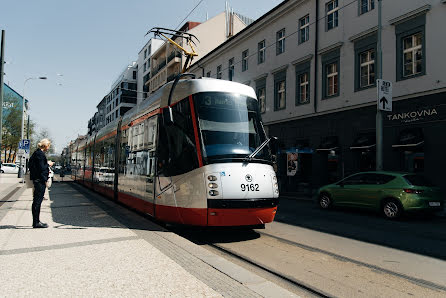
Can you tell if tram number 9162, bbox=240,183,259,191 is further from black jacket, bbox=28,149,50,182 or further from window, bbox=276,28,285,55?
window, bbox=276,28,285,55

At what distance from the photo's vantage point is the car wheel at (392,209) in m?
11.2

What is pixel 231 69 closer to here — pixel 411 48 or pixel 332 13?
pixel 332 13

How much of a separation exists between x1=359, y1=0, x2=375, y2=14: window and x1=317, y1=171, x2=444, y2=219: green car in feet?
34.0

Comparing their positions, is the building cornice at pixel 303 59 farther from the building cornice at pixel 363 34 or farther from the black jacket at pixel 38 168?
the black jacket at pixel 38 168

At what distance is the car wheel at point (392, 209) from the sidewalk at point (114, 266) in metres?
7.55

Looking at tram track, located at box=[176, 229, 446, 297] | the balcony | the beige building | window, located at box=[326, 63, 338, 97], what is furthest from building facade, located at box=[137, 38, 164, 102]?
tram track, located at box=[176, 229, 446, 297]

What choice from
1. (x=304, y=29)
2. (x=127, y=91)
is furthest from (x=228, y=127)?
(x=127, y=91)

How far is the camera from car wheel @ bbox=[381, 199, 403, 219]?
11156mm

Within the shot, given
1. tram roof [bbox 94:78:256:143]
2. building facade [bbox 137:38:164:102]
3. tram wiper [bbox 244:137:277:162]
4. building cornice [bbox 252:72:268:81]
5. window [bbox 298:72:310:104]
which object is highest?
building facade [bbox 137:38:164:102]

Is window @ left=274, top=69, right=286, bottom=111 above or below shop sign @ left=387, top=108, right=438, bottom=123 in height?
above

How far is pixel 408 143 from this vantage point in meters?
16.1

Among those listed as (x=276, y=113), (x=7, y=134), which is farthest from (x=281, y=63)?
(x=7, y=134)

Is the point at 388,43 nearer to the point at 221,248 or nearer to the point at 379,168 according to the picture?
the point at 379,168

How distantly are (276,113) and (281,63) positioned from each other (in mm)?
3429
